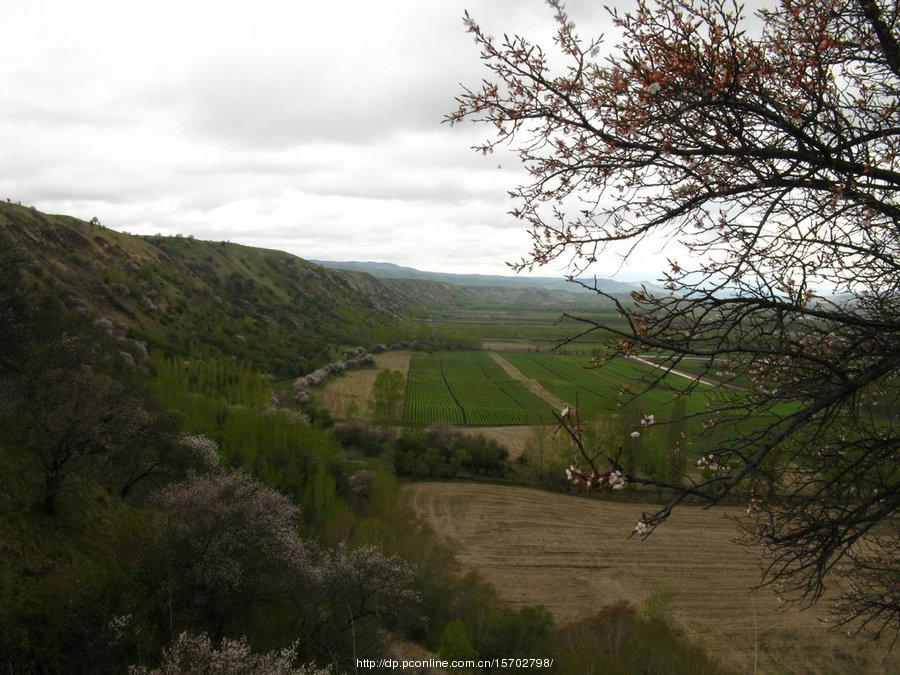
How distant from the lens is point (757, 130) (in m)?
3.95

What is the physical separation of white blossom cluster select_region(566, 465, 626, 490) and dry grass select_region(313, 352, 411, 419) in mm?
49414

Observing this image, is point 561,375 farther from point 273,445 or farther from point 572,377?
point 273,445

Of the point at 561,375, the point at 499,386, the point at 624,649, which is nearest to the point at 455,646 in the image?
the point at 624,649

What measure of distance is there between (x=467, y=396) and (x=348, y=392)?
1772 centimetres

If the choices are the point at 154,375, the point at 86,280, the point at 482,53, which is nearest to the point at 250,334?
the point at 86,280

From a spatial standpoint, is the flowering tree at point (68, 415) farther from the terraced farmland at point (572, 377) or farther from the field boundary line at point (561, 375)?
the field boundary line at point (561, 375)

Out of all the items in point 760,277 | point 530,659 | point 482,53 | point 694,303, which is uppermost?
point 482,53

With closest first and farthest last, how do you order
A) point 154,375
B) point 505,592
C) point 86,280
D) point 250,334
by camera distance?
point 505,592 → point 154,375 → point 86,280 → point 250,334

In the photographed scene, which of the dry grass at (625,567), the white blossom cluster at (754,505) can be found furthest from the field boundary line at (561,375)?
the white blossom cluster at (754,505)

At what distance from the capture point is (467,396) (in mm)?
70000

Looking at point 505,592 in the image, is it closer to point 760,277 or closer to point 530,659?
point 530,659

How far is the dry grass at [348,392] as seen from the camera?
5616 centimetres

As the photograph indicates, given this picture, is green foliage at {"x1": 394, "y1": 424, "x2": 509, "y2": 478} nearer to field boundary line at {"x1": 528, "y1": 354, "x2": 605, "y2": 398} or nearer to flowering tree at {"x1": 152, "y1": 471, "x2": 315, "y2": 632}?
flowering tree at {"x1": 152, "y1": 471, "x2": 315, "y2": 632}

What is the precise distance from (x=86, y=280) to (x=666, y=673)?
211ft
